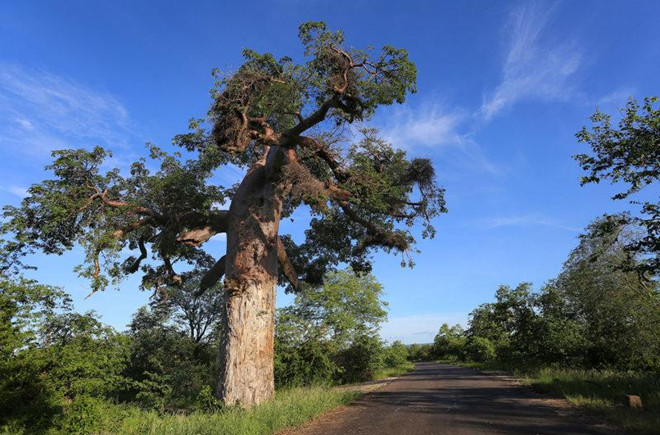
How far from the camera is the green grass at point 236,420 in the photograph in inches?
291

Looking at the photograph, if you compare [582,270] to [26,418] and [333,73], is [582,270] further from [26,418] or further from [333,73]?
[26,418]

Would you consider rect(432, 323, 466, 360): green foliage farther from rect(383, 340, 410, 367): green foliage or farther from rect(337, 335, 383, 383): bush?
rect(337, 335, 383, 383): bush

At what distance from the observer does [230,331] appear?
1146 cm

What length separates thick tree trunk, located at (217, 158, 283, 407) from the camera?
11000 mm

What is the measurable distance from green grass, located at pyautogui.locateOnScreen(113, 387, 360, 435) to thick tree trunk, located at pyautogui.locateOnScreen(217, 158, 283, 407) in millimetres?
873

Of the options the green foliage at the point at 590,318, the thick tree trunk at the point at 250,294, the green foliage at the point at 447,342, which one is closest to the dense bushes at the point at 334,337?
the thick tree trunk at the point at 250,294

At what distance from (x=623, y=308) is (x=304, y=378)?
15596 millimetres

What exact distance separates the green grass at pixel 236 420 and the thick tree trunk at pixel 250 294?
0.87 meters

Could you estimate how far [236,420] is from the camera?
8.24 metres

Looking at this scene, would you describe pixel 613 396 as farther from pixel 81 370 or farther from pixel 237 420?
pixel 81 370

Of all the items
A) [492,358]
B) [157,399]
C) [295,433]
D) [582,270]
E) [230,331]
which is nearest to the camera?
[295,433]

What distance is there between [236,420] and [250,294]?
403 centimetres

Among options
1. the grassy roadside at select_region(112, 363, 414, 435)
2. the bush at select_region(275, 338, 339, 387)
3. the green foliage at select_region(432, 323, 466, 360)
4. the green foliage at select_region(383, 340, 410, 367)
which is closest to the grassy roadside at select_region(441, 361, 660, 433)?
the grassy roadside at select_region(112, 363, 414, 435)

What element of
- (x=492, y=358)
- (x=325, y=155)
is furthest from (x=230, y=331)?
(x=492, y=358)
